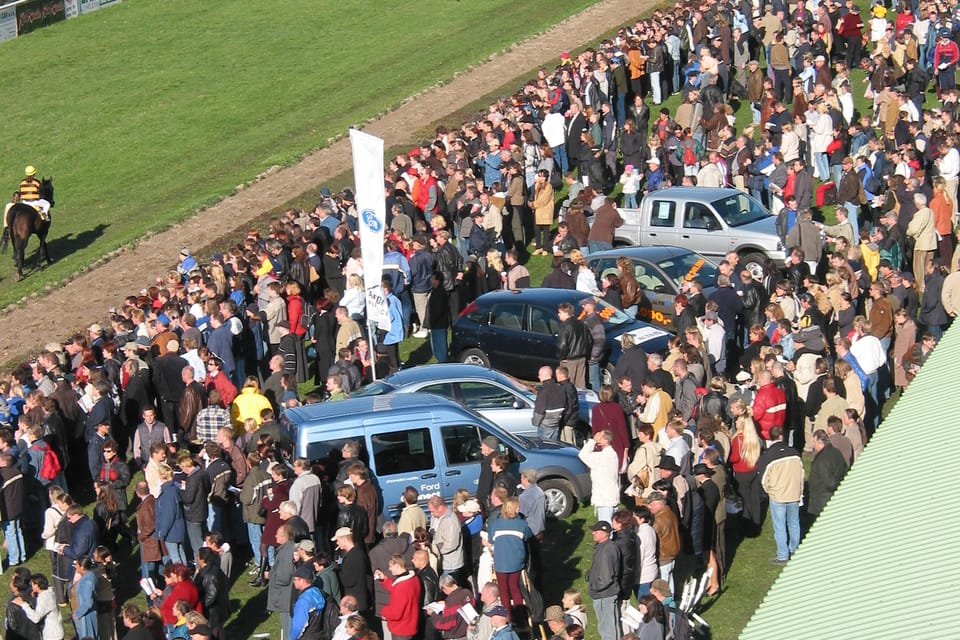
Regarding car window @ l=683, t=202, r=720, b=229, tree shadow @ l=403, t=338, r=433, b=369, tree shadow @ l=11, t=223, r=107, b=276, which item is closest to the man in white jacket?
tree shadow @ l=403, t=338, r=433, b=369

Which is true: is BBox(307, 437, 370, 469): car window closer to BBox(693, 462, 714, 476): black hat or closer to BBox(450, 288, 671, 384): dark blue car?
BBox(693, 462, 714, 476): black hat

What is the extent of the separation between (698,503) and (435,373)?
5.28 m

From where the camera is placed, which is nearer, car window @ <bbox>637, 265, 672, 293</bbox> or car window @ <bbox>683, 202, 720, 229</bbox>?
car window @ <bbox>637, 265, 672, 293</bbox>

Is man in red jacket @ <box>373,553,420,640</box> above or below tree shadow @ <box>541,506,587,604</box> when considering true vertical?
above

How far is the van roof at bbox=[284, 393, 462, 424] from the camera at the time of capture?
17031mm

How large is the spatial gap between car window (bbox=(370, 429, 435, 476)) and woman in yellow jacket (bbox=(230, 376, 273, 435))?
238 cm

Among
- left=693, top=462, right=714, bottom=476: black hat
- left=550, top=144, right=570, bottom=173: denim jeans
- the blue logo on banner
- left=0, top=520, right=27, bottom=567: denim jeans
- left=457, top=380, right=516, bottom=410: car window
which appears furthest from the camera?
left=550, top=144, right=570, bottom=173: denim jeans

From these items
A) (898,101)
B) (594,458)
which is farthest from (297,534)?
(898,101)

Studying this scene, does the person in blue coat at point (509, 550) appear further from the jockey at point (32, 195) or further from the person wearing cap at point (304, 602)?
the jockey at point (32, 195)

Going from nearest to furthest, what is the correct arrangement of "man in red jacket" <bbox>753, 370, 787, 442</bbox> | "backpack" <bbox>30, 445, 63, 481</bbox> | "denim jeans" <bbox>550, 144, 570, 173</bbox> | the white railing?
"man in red jacket" <bbox>753, 370, 787, 442</bbox> → "backpack" <bbox>30, 445, 63, 481</bbox> → "denim jeans" <bbox>550, 144, 570, 173</bbox> → the white railing

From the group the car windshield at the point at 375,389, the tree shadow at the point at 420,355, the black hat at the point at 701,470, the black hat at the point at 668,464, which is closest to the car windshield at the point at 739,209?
the tree shadow at the point at 420,355

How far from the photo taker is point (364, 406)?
1728 centimetres

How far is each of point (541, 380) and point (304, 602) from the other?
5402 millimetres

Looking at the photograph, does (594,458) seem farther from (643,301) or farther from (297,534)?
(643,301)
